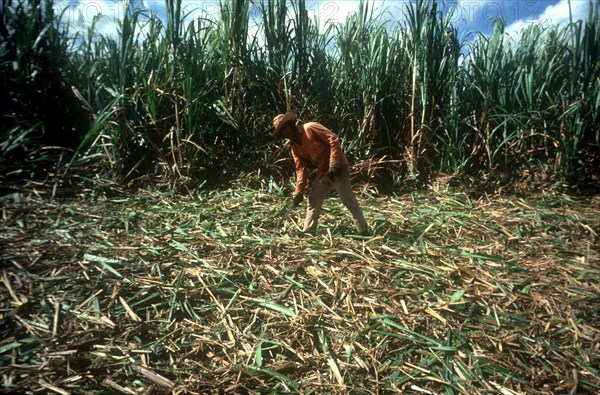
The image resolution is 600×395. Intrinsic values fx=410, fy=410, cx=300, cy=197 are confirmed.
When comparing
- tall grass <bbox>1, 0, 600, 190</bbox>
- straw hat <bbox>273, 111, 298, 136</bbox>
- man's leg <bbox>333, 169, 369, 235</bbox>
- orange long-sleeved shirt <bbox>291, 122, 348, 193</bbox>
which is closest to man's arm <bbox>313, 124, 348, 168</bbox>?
orange long-sleeved shirt <bbox>291, 122, 348, 193</bbox>

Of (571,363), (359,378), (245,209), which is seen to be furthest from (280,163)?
(571,363)

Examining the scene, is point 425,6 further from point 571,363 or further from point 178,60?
point 571,363

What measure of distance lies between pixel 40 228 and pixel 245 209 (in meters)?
1.51

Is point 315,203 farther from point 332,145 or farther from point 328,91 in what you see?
point 328,91

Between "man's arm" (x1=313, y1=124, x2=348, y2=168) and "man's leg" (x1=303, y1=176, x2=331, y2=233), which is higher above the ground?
"man's arm" (x1=313, y1=124, x2=348, y2=168)

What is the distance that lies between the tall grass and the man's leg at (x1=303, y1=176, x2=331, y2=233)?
1135mm

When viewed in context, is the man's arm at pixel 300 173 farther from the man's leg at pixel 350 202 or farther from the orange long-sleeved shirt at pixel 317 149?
the man's leg at pixel 350 202

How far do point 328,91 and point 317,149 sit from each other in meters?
1.39

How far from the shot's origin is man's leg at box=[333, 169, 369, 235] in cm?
318

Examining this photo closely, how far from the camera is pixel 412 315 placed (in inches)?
85.8

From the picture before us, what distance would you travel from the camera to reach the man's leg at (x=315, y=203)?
320 centimetres

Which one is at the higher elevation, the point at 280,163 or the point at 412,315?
the point at 280,163

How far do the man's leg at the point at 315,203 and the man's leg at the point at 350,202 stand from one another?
0.32 ft

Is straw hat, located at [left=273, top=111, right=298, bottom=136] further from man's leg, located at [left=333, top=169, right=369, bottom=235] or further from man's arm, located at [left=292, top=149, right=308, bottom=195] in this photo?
man's leg, located at [left=333, top=169, right=369, bottom=235]
